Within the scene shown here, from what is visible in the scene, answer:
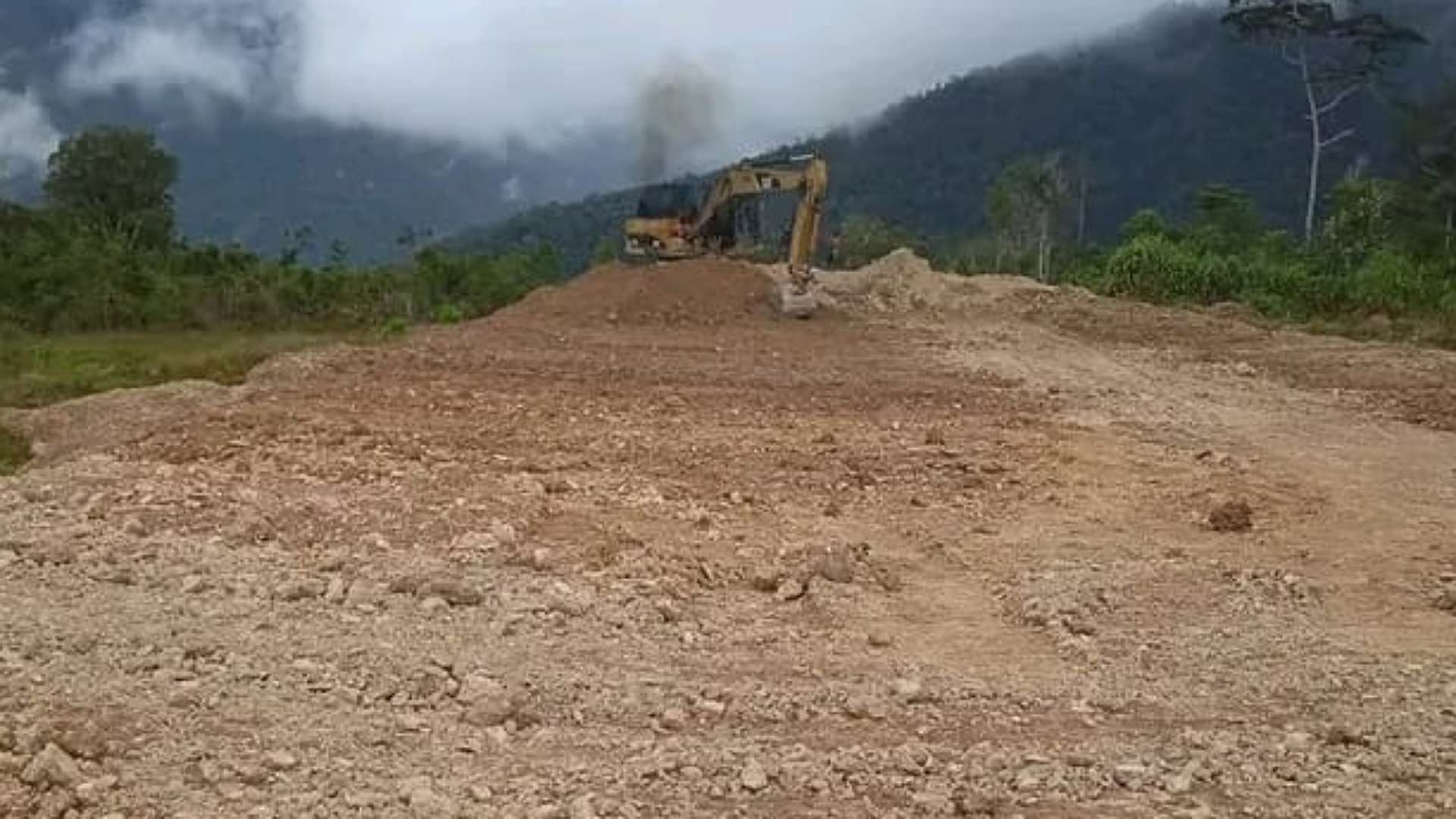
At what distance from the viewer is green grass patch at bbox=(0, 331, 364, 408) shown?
52.0 feet

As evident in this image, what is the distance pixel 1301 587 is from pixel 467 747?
3.59 metres

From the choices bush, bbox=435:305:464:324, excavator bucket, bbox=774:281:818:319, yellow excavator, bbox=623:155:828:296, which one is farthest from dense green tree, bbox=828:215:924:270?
excavator bucket, bbox=774:281:818:319

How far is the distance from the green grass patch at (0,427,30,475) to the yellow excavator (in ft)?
29.1

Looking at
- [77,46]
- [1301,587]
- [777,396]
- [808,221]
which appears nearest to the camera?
[1301,587]

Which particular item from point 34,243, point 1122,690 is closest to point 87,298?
point 34,243

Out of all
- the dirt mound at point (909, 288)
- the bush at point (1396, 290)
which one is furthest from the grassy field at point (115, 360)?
the bush at point (1396, 290)

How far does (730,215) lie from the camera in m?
20.9

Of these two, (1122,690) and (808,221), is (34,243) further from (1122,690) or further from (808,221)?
(1122,690)

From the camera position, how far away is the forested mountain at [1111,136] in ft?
179

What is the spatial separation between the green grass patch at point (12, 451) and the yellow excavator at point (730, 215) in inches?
350

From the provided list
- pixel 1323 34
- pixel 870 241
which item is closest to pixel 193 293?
pixel 870 241

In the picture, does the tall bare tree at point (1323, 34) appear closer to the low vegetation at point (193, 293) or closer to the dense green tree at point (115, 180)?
the low vegetation at point (193, 293)

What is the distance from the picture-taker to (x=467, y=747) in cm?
450

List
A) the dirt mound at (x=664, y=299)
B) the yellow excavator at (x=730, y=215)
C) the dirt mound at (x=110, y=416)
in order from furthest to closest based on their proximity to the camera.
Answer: the dirt mound at (x=664, y=299) < the yellow excavator at (x=730, y=215) < the dirt mound at (x=110, y=416)
